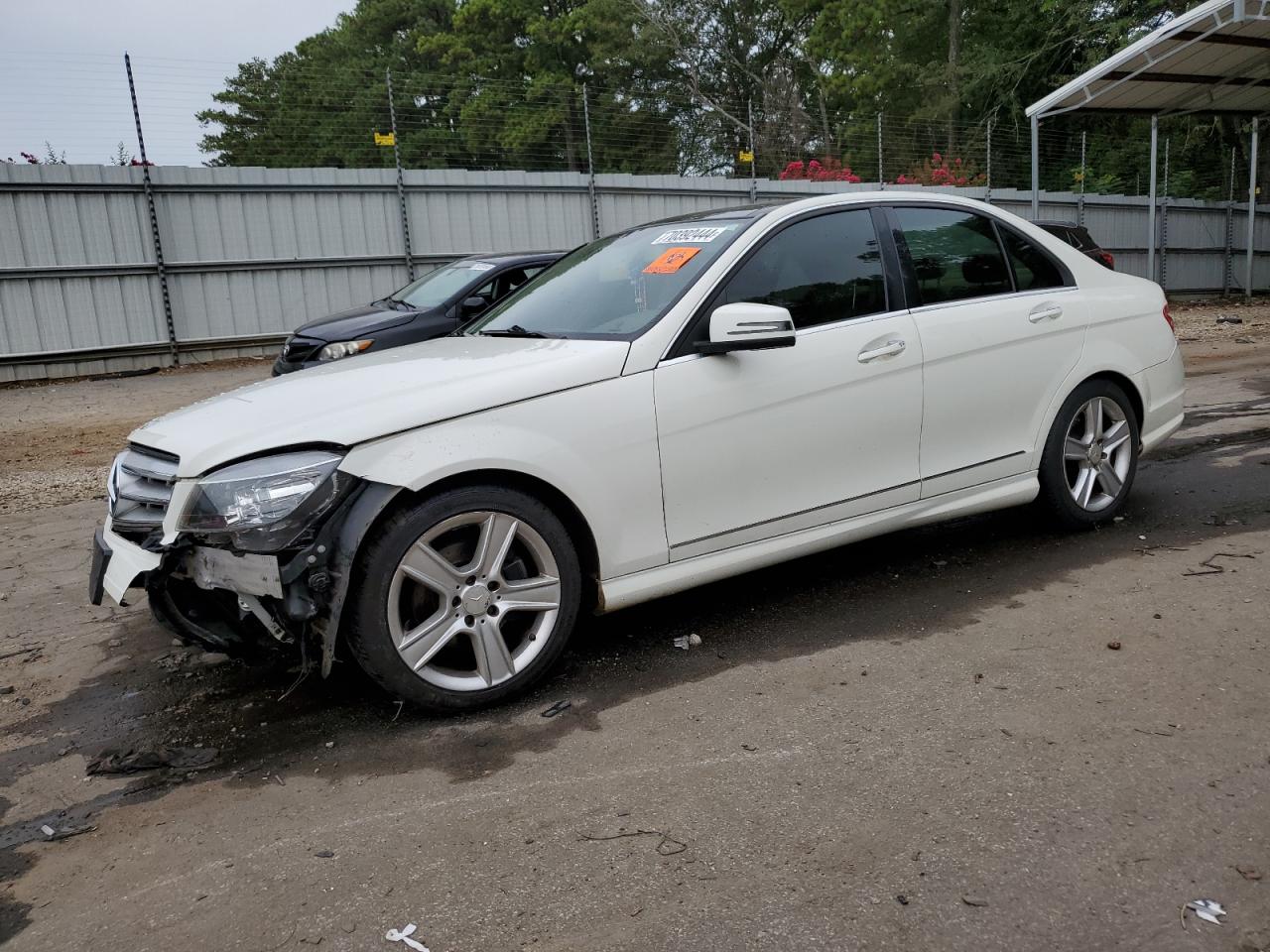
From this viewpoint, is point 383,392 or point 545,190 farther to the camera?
point 545,190

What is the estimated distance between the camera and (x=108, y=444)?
9469 millimetres

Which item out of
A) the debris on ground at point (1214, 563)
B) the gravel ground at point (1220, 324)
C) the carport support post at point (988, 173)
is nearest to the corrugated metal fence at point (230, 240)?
the carport support post at point (988, 173)

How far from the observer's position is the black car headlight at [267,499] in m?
3.07

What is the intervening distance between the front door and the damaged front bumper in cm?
112

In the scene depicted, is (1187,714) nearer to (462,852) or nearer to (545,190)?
(462,852)

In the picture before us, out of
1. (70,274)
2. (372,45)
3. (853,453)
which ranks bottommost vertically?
(853,453)

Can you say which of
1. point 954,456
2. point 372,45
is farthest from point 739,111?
point 372,45

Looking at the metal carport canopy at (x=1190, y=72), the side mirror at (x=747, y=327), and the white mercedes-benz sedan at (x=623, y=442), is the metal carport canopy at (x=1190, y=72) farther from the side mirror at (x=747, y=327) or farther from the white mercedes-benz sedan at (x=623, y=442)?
the side mirror at (x=747, y=327)

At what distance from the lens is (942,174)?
2259cm

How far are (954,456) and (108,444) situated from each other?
26.2ft

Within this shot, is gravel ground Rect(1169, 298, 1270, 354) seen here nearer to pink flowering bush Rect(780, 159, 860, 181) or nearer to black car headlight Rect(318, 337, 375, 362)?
pink flowering bush Rect(780, 159, 860, 181)

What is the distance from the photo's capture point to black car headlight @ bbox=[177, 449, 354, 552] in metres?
3.07

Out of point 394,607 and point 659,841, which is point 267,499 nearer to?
point 394,607

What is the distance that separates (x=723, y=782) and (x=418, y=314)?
7.51 m
